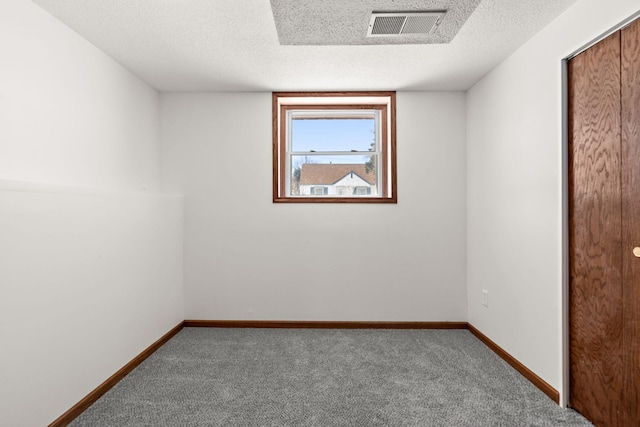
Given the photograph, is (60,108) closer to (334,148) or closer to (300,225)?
(300,225)

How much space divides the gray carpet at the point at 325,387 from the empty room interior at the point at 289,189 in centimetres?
15

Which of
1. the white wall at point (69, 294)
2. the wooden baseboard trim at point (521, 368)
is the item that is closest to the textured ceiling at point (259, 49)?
the white wall at point (69, 294)

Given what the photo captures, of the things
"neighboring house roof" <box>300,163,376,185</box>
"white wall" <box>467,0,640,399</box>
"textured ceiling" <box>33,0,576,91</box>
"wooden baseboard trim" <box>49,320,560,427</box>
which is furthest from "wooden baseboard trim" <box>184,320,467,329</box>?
"textured ceiling" <box>33,0,576,91</box>

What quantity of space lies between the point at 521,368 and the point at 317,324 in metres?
1.80

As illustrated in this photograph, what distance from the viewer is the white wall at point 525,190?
223 cm

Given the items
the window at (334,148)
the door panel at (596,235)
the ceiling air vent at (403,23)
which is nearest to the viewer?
the door panel at (596,235)

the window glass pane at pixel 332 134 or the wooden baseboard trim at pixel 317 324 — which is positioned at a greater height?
the window glass pane at pixel 332 134

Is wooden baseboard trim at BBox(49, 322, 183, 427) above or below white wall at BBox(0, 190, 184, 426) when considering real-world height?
below

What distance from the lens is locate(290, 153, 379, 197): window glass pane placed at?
12.8 ft

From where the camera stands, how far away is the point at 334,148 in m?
3.89

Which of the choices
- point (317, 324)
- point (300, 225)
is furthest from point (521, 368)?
point (300, 225)

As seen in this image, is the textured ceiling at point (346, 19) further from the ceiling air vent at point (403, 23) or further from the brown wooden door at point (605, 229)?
the brown wooden door at point (605, 229)

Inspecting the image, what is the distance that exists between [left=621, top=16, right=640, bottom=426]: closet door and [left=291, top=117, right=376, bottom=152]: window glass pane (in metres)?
2.32

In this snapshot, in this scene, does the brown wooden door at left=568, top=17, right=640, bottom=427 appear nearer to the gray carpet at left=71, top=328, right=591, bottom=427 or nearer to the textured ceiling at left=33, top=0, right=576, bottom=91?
the gray carpet at left=71, top=328, right=591, bottom=427
